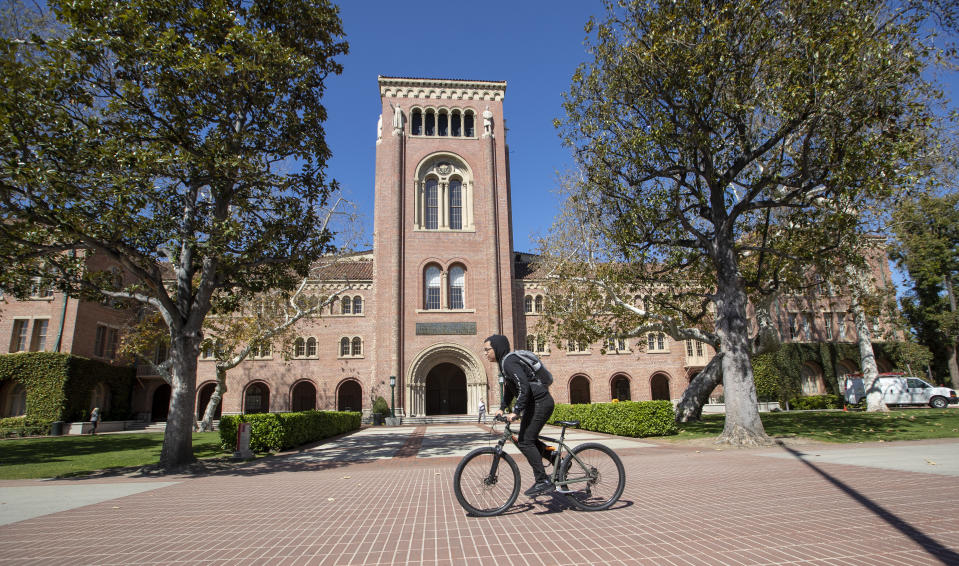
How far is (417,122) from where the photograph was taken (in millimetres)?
34125

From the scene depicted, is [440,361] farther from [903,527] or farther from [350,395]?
[903,527]

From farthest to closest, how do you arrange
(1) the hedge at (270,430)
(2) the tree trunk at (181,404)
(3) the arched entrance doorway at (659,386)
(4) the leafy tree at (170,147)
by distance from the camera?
(3) the arched entrance doorway at (659,386) → (1) the hedge at (270,430) → (2) the tree trunk at (181,404) → (4) the leafy tree at (170,147)

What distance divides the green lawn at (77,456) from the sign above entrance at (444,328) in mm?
14603

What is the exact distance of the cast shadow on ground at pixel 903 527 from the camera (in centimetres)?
338

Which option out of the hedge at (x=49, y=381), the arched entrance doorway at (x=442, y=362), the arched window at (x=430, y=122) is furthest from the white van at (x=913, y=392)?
the hedge at (x=49, y=381)

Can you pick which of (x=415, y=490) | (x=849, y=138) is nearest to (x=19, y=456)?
(x=415, y=490)

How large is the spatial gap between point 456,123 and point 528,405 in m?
32.3

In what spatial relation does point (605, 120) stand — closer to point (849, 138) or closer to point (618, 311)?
point (849, 138)

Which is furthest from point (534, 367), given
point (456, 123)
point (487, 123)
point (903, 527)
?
point (456, 123)

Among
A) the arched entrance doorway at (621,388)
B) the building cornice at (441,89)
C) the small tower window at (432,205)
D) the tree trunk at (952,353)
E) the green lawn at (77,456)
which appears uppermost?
the building cornice at (441,89)

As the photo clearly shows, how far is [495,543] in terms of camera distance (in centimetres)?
407

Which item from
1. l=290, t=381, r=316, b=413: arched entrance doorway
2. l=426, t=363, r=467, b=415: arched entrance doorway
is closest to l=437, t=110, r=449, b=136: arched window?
l=426, t=363, r=467, b=415: arched entrance doorway

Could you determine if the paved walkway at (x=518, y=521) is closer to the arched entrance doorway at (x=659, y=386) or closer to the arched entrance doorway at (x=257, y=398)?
the arched entrance doorway at (x=257, y=398)

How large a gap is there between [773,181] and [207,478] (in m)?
14.4
